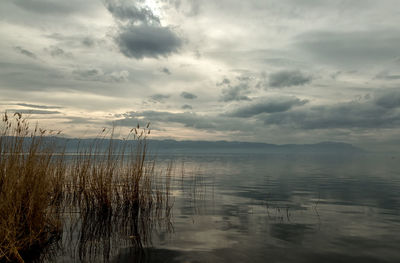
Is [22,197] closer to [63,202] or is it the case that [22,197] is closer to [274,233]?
[63,202]

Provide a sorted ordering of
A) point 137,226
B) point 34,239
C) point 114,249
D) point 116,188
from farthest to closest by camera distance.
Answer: point 116,188 < point 137,226 < point 114,249 < point 34,239

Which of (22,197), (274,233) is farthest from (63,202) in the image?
(274,233)

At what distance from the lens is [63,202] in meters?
9.77

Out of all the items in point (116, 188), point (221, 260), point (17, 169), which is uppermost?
point (17, 169)

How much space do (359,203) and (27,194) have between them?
13240 mm

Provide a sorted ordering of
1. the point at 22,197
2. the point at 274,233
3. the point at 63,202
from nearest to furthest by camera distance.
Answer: the point at 22,197, the point at 274,233, the point at 63,202

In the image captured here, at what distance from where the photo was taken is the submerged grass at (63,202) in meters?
4.97

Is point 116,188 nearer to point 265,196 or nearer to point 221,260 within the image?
point 221,260

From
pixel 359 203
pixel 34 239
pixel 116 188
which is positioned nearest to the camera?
pixel 34 239

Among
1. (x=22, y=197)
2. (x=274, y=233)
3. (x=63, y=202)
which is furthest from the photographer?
(x=63, y=202)

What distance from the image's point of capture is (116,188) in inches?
358

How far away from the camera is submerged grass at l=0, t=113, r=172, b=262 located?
16.3 ft

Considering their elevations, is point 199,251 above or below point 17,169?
below

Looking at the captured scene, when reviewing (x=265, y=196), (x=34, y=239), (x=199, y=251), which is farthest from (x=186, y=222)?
(x=265, y=196)
